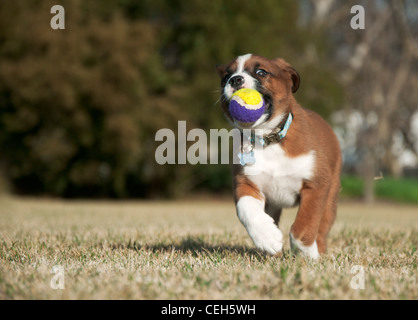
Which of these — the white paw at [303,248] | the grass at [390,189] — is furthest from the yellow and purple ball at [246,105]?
the grass at [390,189]

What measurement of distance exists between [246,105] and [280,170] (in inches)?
18.9

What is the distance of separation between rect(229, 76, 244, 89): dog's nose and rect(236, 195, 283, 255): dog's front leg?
76 centimetres

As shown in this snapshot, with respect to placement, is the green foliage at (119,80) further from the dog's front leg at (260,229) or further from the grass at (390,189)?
the dog's front leg at (260,229)

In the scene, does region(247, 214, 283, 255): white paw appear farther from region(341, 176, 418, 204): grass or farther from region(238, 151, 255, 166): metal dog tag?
region(341, 176, 418, 204): grass

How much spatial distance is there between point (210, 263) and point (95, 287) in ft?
3.03

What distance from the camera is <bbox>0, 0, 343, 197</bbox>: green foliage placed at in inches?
558

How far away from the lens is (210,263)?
118 inches

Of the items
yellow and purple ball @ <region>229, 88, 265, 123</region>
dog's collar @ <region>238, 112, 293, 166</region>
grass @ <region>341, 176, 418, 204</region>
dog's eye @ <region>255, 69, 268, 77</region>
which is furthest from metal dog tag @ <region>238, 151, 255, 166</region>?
grass @ <region>341, 176, 418, 204</region>

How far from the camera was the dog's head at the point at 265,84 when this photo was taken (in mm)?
3234

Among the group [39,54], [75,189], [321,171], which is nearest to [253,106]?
[321,171]

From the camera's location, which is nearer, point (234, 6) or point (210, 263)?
point (210, 263)

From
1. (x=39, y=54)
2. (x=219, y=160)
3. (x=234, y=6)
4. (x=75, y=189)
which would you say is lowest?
(x=75, y=189)

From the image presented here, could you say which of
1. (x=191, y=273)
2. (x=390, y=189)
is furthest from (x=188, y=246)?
(x=390, y=189)
